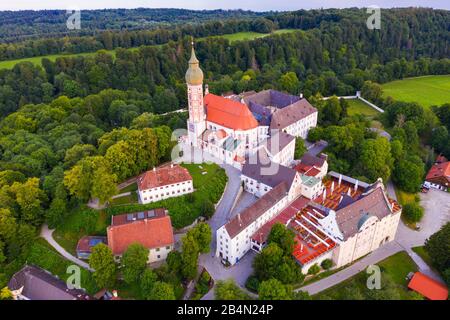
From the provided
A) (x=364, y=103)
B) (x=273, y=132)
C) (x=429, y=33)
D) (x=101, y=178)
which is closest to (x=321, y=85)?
(x=364, y=103)

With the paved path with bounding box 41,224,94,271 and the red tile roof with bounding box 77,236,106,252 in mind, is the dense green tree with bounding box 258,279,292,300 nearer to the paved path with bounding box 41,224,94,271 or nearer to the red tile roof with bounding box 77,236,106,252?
the paved path with bounding box 41,224,94,271

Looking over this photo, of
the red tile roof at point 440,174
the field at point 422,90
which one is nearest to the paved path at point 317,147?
the red tile roof at point 440,174

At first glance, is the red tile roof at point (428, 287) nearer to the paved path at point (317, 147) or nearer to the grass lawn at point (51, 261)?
the paved path at point (317, 147)

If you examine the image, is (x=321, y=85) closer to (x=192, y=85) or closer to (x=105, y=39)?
(x=192, y=85)

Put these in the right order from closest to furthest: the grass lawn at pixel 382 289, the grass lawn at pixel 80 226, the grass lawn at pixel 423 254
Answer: the grass lawn at pixel 382 289
the grass lawn at pixel 423 254
the grass lawn at pixel 80 226

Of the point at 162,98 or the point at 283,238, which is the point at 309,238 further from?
the point at 162,98
